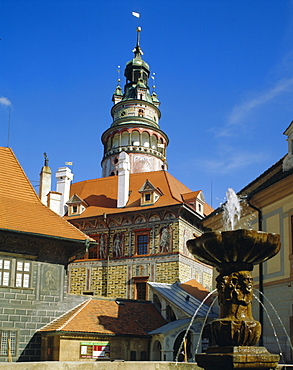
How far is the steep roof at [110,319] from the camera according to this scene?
19766mm

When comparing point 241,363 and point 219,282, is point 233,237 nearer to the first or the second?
point 219,282

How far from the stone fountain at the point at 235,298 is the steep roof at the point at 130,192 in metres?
20.9

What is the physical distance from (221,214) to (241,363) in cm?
1315

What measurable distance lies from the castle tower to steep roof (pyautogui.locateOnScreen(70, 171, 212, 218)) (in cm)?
394

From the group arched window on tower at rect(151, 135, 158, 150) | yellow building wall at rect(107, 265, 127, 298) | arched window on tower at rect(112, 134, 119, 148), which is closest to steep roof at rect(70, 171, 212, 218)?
yellow building wall at rect(107, 265, 127, 298)

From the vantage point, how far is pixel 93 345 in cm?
1980

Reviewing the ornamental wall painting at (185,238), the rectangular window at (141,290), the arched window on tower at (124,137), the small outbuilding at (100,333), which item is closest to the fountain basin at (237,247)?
the small outbuilding at (100,333)

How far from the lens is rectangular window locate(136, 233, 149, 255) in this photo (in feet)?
101

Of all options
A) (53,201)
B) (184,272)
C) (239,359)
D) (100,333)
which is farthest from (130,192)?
(239,359)

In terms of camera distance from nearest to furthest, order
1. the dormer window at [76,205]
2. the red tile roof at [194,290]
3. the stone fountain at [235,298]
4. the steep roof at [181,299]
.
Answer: the stone fountain at [235,298] < the steep roof at [181,299] < the red tile roof at [194,290] < the dormer window at [76,205]

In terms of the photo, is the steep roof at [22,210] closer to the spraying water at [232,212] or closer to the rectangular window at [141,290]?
the spraying water at [232,212]

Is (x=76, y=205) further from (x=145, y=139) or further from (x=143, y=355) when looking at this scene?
(x=143, y=355)

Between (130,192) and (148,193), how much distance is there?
2380mm

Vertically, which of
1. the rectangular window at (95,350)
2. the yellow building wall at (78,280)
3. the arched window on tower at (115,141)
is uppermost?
the arched window on tower at (115,141)
